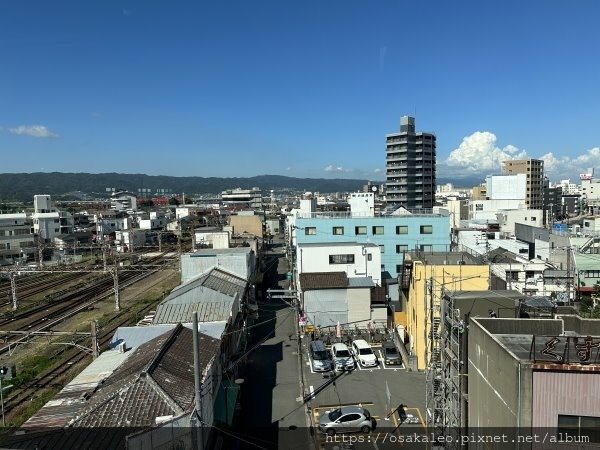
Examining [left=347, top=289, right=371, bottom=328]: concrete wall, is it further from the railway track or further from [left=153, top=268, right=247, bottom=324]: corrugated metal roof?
the railway track

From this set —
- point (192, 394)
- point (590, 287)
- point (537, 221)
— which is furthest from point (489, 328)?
point (537, 221)

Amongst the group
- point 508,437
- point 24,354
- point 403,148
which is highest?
point 403,148

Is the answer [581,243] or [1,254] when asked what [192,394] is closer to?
[581,243]

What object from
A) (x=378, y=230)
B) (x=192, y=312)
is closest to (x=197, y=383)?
(x=192, y=312)

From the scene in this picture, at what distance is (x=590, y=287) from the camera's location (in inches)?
879

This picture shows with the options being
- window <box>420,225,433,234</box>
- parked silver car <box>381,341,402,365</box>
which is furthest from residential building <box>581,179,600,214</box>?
parked silver car <box>381,341,402,365</box>

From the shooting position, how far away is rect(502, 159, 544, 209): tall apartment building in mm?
70500

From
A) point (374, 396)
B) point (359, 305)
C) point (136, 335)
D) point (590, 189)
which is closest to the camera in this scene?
point (136, 335)

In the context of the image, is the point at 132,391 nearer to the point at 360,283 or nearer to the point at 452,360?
the point at 452,360

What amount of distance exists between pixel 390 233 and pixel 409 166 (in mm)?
40850

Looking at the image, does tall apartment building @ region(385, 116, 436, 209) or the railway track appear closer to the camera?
the railway track

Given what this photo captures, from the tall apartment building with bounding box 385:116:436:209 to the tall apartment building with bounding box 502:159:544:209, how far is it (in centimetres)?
1495

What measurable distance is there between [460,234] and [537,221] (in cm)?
1801

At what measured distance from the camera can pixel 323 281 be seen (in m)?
18.5
